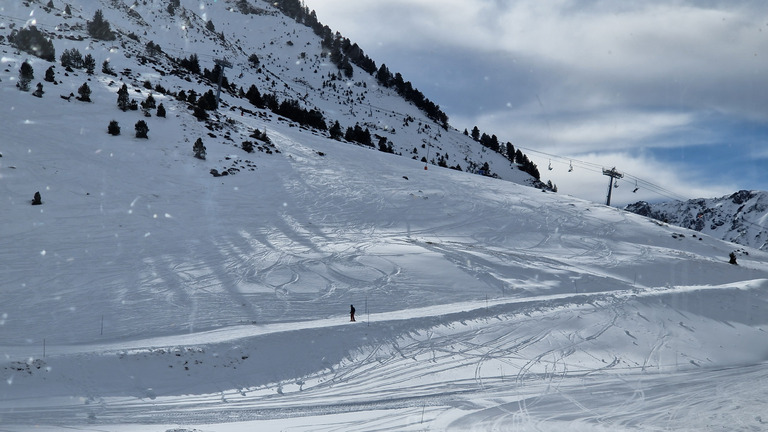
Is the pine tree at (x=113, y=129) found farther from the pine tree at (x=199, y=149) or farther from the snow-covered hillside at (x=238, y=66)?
the pine tree at (x=199, y=149)

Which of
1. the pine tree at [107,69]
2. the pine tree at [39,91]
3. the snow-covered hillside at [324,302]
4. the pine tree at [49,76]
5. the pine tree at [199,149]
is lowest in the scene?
the snow-covered hillside at [324,302]

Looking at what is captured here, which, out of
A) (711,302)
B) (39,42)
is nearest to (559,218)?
(711,302)

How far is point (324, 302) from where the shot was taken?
17.9m

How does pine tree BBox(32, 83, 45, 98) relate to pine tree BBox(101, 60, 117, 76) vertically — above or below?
below

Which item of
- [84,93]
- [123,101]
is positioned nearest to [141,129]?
[123,101]

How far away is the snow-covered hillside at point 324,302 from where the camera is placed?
11.0 metres

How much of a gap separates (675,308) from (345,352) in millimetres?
13450

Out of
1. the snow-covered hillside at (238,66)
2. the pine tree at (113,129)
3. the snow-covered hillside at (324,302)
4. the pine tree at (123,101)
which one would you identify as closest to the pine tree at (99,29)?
the snow-covered hillside at (238,66)

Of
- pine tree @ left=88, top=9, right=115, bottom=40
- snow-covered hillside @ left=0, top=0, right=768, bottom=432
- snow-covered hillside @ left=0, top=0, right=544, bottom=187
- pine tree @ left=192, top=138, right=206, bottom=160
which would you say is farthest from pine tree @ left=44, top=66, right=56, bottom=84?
pine tree @ left=88, top=9, right=115, bottom=40

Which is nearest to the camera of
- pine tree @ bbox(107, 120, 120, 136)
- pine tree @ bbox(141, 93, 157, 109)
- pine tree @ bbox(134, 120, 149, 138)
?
pine tree @ bbox(107, 120, 120, 136)

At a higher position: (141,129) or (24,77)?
(24,77)

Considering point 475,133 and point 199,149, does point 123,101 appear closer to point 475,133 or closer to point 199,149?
point 199,149

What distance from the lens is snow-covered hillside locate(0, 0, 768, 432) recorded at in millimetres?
11023

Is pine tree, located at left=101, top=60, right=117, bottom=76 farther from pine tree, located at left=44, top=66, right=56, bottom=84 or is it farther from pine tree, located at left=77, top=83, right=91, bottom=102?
pine tree, located at left=77, top=83, right=91, bottom=102
